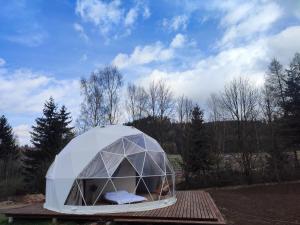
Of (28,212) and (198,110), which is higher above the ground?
(198,110)

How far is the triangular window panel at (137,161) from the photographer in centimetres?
1188

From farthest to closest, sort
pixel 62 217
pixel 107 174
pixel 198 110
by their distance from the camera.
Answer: pixel 198 110, pixel 107 174, pixel 62 217

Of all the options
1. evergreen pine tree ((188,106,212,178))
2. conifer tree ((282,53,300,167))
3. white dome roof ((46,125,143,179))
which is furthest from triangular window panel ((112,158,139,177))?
conifer tree ((282,53,300,167))

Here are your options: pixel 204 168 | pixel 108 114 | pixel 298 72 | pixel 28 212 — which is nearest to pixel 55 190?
pixel 28 212

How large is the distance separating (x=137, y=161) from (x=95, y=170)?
1647 millimetres

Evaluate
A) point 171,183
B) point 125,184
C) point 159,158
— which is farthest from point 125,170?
point 171,183

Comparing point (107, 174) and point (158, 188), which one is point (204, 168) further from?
point (107, 174)

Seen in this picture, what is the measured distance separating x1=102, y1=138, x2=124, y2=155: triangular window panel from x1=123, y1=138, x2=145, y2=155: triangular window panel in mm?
180

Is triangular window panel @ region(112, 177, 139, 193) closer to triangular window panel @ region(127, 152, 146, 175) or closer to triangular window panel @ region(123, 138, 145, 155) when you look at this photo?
triangular window panel @ region(127, 152, 146, 175)

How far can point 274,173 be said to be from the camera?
24.0 meters

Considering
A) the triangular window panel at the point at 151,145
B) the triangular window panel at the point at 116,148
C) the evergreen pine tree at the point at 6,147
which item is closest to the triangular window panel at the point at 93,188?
the triangular window panel at the point at 116,148

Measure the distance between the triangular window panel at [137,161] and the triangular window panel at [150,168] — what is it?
0.20 m

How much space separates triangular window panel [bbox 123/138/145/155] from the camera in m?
12.1

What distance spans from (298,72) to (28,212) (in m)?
24.4
